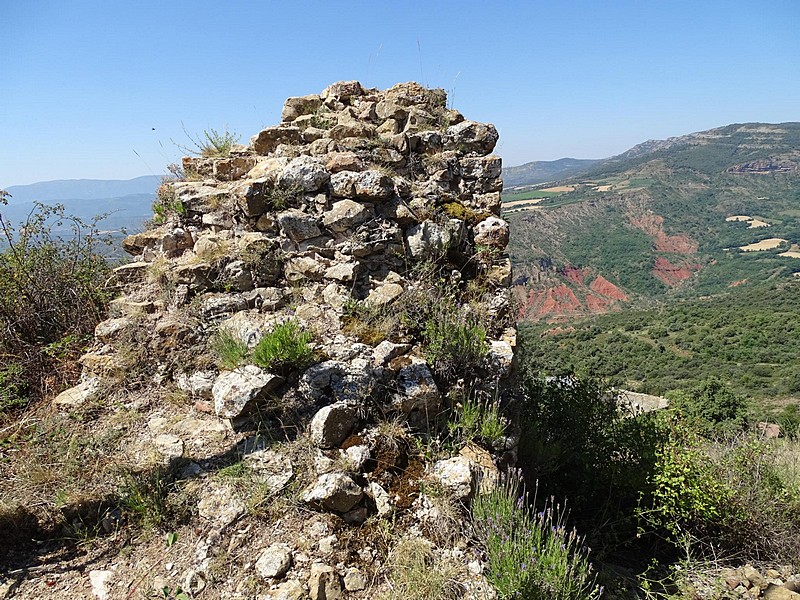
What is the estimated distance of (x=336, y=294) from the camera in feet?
16.6

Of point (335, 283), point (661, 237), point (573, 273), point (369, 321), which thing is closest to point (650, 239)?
point (661, 237)

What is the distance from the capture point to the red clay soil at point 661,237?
490ft

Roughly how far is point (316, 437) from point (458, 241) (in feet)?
10.9

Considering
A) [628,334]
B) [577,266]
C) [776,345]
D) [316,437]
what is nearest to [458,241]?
[316,437]

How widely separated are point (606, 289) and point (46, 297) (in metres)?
135

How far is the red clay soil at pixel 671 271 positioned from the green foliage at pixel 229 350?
149321 millimetres

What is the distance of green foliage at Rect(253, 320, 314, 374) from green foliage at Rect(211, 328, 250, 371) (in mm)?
170

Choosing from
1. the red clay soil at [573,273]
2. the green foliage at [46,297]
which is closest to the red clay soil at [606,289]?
the red clay soil at [573,273]

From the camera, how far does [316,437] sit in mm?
3711

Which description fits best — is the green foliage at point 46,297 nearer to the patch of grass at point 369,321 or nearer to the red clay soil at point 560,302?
the patch of grass at point 369,321

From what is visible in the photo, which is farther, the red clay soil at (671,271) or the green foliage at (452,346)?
the red clay soil at (671,271)

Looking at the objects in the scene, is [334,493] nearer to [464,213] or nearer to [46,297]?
[464,213]

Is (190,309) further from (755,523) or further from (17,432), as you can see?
(755,523)

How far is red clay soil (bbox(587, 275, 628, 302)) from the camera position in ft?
393
